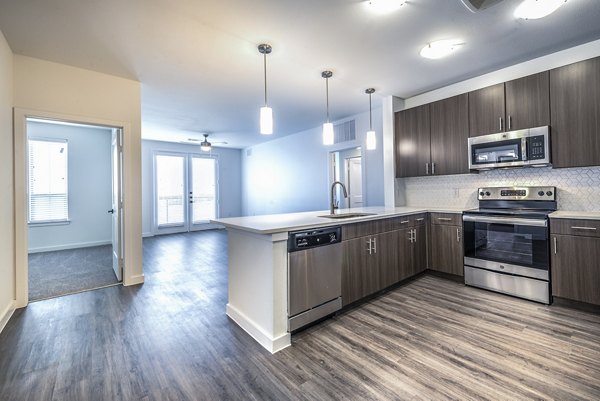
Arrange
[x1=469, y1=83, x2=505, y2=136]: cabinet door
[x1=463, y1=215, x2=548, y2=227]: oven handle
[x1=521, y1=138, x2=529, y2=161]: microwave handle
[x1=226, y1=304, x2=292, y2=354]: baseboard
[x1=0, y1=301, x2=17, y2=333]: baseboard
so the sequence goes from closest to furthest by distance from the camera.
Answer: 1. [x1=226, y1=304, x2=292, y2=354]: baseboard
2. [x1=0, y1=301, x2=17, y2=333]: baseboard
3. [x1=463, y1=215, x2=548, y2=227]: oven handle
4. [x1=521, y1=138, x2=529, y2=161]: microwave handle
5. [x1=469, y1=83, x2=505, y2=136]: cabinet door

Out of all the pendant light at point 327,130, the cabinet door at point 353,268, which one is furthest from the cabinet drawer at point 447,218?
the pendant light at point 327,130

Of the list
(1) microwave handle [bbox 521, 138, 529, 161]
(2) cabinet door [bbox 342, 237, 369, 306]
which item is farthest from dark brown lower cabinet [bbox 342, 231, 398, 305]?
(1) microwave handle [bbox 521, 138, 529, 161]

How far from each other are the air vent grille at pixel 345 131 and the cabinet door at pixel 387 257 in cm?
267

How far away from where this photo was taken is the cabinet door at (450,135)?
3406 millimetres

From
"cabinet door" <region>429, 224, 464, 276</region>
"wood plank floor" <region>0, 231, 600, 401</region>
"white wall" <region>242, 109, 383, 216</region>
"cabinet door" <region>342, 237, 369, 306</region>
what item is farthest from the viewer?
"white wall" <region>242, 109, 383, 216</region>

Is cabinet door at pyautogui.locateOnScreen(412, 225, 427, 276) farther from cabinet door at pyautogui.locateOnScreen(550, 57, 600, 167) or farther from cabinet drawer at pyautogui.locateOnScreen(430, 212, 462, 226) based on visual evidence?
cabinet door at pyautogui.locateOnScreen(550, 57, 600, 167)

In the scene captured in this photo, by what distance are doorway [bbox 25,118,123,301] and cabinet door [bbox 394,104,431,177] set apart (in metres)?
4.68

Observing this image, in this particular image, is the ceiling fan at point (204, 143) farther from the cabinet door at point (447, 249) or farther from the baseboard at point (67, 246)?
the cabinet door at point (447, 249)

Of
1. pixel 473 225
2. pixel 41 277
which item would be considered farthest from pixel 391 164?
pixel 41 277

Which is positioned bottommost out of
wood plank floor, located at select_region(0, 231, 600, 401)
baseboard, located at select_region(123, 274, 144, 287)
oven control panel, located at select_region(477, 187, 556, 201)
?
wood plank floor, located at select_region(0, 231, 600, 401)

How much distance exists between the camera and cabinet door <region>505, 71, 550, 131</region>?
278cm

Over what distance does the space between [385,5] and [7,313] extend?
167 inches

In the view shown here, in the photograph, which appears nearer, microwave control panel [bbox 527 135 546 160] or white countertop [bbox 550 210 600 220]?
white countertop [bbox 550 210 600 220]

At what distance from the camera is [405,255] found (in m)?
3.19
